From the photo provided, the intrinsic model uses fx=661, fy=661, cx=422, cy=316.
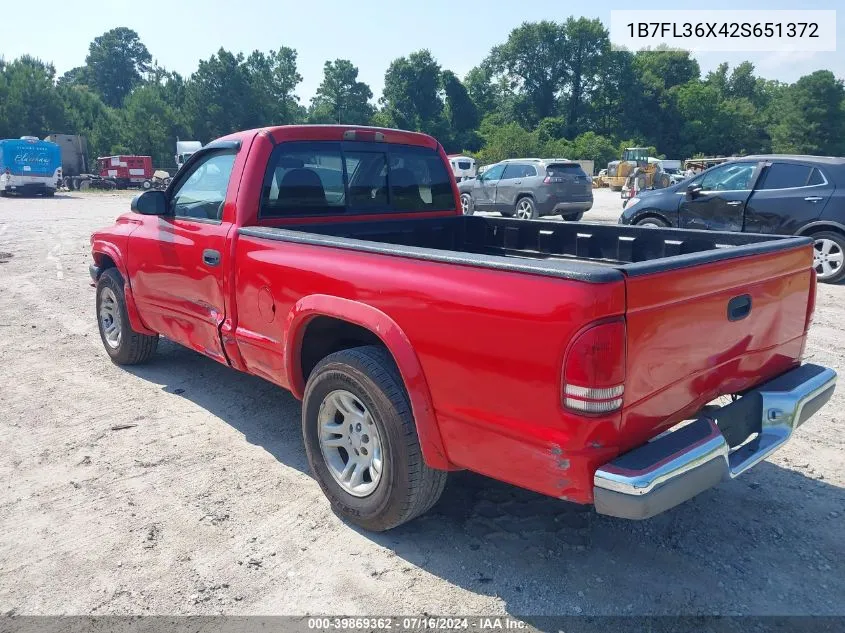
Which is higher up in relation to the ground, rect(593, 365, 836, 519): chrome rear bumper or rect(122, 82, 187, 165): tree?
rect(122, 82, 187, 165): tree

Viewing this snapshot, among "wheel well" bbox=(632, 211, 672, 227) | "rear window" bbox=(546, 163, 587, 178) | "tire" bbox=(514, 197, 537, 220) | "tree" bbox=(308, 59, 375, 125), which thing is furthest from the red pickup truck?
"tree" bbox=(308, 59, 375, 125)

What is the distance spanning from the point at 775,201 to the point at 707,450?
8046 millimetres

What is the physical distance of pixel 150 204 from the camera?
14.8 ft

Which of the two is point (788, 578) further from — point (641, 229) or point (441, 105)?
point (441, 105)

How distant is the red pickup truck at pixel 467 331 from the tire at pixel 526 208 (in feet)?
41.7

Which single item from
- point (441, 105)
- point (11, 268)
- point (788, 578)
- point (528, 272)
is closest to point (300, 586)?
point (528, 272)

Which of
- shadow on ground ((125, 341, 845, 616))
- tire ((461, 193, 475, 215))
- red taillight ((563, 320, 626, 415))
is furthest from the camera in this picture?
tire ((461, 193, 475, 215))

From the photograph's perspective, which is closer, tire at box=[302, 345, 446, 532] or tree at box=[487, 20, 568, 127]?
Answer: tire at box=[302, 345, 446, 532]

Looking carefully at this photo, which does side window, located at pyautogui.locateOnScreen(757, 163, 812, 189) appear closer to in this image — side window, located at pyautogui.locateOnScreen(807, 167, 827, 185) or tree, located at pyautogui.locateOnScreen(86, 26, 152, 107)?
side window, located at pyautogui.locateOnScreen(807, 167, 827, 185)

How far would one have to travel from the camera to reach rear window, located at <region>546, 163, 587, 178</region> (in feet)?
55.8

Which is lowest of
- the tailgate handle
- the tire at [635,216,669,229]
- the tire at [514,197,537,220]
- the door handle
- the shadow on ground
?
the shadow on ground

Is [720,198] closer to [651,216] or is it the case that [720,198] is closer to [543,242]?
[651,216]

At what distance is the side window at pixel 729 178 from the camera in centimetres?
962

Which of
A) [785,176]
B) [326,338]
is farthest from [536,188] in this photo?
[326,338]
